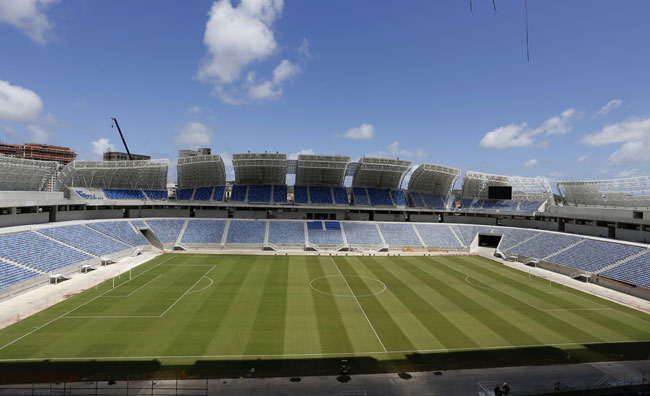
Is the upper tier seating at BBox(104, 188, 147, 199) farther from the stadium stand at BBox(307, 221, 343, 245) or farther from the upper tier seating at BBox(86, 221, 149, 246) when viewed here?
the stadium stand at BBox(307, 221, 343, 245)

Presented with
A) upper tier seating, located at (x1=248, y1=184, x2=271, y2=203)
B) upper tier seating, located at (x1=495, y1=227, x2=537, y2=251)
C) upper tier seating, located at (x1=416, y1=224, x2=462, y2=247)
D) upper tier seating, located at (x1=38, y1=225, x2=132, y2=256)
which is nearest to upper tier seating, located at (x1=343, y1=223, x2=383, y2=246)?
upper tier seating, located at (x1=416, y1=224, x2=462, y2=247)

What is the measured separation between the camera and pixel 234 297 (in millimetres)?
28125

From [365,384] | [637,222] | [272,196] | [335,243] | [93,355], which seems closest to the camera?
[365,384]

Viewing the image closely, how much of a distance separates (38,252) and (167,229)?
1990cm

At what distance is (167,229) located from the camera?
2079 inches

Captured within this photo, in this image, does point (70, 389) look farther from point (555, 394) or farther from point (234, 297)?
point (555, 394)

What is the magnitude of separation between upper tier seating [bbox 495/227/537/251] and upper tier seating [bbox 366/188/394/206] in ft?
67.4

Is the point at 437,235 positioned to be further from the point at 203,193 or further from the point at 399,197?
the point at 203,193

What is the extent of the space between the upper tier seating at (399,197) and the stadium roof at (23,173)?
58.1m

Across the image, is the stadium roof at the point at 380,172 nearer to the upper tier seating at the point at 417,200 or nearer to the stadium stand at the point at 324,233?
the upper tier seating at the point at 417,200

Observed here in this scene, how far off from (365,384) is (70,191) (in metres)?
55.0

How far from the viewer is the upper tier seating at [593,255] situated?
36969 mm

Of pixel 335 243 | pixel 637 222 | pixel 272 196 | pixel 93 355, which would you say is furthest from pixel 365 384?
pixel 272 196

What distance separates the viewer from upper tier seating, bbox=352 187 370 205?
2542 inches
